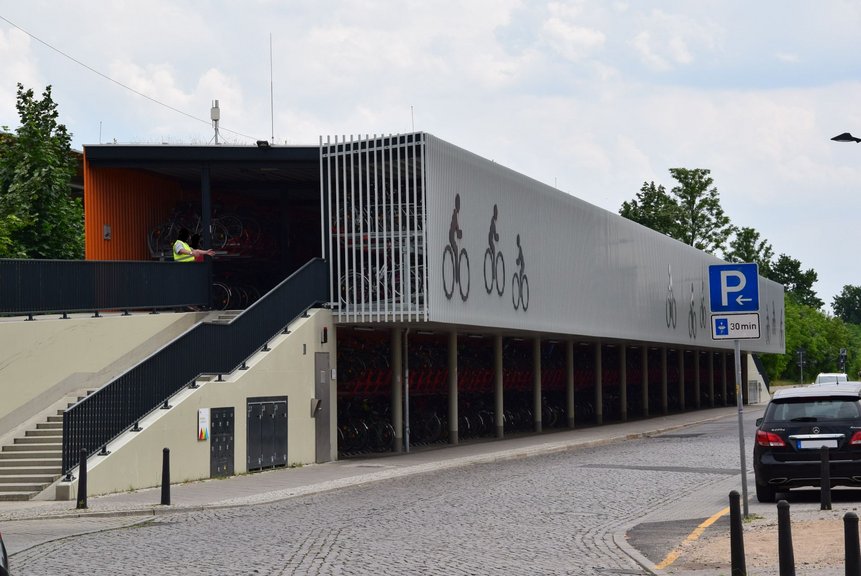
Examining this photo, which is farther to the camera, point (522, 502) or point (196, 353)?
point (196, 353)

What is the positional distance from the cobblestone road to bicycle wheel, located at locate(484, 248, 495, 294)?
8176 millimetres

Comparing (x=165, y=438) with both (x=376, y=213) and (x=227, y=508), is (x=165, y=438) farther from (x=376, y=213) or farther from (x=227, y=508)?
(x=376, y=213)

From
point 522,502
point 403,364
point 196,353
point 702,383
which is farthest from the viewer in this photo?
point 702,383

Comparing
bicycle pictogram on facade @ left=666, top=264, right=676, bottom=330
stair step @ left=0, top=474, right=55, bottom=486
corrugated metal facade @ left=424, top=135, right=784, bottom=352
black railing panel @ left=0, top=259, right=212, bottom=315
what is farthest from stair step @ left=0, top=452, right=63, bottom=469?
bicycle pictogram on facade @ left=666, top=264, right=676, bottom=330

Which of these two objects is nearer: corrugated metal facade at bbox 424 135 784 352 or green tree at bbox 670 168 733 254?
corrugated metal facade at bbox 424 135 784 352

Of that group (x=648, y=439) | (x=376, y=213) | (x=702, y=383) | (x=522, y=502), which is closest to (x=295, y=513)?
(x=522, y=502)

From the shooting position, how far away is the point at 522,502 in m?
19.6

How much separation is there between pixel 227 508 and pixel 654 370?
44198 mm

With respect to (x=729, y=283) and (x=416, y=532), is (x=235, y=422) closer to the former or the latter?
(x=416, y=532)

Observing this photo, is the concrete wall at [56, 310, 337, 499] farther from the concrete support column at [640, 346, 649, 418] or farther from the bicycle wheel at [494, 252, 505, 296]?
the concrete support column at [640, 346, 649, 418]

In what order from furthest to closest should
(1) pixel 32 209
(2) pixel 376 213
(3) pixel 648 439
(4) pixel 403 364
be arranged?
(1) pixel 32 209, (3) pixel 648 439, (4) pixel 403 364, (2) pixel 376 213

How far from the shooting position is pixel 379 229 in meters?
29.9

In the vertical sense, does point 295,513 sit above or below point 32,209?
below

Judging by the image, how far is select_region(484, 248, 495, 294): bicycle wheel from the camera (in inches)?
1297
